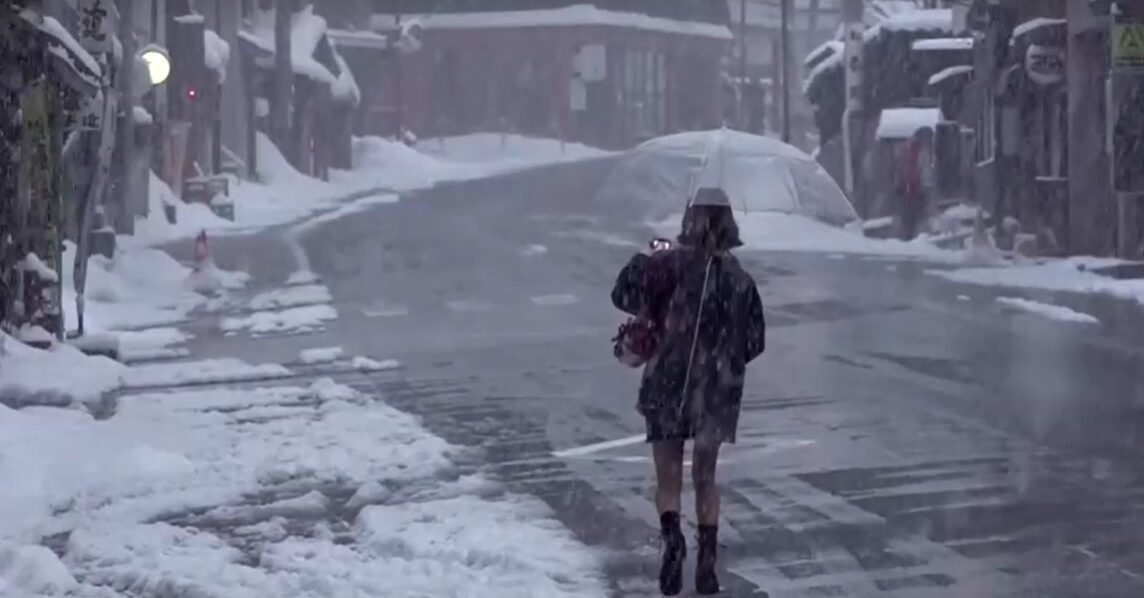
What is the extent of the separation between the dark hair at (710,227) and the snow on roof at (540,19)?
237 ft

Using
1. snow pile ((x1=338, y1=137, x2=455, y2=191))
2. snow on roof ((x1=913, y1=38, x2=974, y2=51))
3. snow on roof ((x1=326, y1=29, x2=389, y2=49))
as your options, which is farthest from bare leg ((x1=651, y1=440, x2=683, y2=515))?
snow on roof ((x1=326, y1=29, x2=389, y2=49))

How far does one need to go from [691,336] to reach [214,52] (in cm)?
3736

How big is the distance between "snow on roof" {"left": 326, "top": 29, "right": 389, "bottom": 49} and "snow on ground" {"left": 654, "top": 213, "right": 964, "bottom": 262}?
117 feet

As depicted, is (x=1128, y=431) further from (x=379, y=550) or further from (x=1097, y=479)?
(x=379, y=550)

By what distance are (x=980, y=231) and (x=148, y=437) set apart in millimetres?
Answer: 18611

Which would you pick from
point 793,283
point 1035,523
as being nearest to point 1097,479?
point 1035,523

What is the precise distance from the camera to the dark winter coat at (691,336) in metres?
7.77

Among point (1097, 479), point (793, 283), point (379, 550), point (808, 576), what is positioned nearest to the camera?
point (808, 576)

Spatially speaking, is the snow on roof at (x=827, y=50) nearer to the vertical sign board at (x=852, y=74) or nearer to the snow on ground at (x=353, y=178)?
the vertical sign board at (x=852, y=74)

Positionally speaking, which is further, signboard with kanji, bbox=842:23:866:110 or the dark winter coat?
signboard with kanji, bbox=842:23:866:110

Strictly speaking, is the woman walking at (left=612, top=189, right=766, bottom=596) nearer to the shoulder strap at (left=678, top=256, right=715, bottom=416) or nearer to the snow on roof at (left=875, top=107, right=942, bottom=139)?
the shoulder strap at (left=678, top=256, right=715, bottom=416)

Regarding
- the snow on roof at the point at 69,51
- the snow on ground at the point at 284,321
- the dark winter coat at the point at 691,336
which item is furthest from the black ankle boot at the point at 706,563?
the snow on ground at the point at 284,321

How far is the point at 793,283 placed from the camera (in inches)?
979

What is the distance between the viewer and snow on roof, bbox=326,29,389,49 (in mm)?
71312
